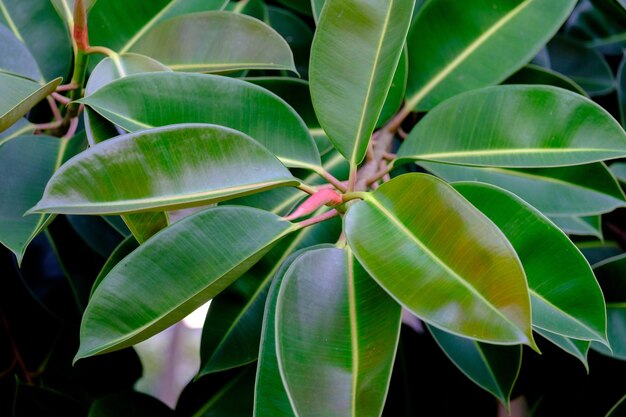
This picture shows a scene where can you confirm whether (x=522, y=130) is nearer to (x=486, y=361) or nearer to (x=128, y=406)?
(x=486, y=361)

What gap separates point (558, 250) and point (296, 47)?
51 centimetres

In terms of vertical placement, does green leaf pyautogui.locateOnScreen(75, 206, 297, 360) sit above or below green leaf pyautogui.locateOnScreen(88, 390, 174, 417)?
above

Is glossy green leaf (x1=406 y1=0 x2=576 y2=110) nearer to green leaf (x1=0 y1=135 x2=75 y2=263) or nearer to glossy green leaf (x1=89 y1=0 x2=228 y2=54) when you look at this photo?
glossy green leaf (x1=89 y1=0 x2=228 y2=54)

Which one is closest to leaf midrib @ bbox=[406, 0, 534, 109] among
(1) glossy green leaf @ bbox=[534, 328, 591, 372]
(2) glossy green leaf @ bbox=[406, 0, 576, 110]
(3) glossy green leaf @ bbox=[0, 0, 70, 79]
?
(2) glossy green leaf @ bbox=[406, 0, 576, 110]

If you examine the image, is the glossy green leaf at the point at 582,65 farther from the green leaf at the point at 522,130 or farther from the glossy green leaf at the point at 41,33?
the glossy green leaf at the point at 41,33

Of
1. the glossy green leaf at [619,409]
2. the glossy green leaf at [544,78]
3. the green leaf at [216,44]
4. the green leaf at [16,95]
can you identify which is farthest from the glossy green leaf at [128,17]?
the glossy green leaf at [619,409]

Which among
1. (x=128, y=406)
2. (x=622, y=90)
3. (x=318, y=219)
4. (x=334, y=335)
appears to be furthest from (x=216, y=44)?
(x=622, y=90)

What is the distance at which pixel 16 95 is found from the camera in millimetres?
545

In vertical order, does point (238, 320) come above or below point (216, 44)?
below

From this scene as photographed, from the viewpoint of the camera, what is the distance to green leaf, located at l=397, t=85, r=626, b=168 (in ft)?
1.87

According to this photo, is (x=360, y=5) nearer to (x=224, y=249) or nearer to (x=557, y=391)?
(x=224, y=249)

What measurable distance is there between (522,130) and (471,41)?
189 mm

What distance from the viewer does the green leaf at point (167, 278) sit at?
0.47 metres

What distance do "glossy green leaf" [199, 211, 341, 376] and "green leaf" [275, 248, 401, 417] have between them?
12 centimetres
